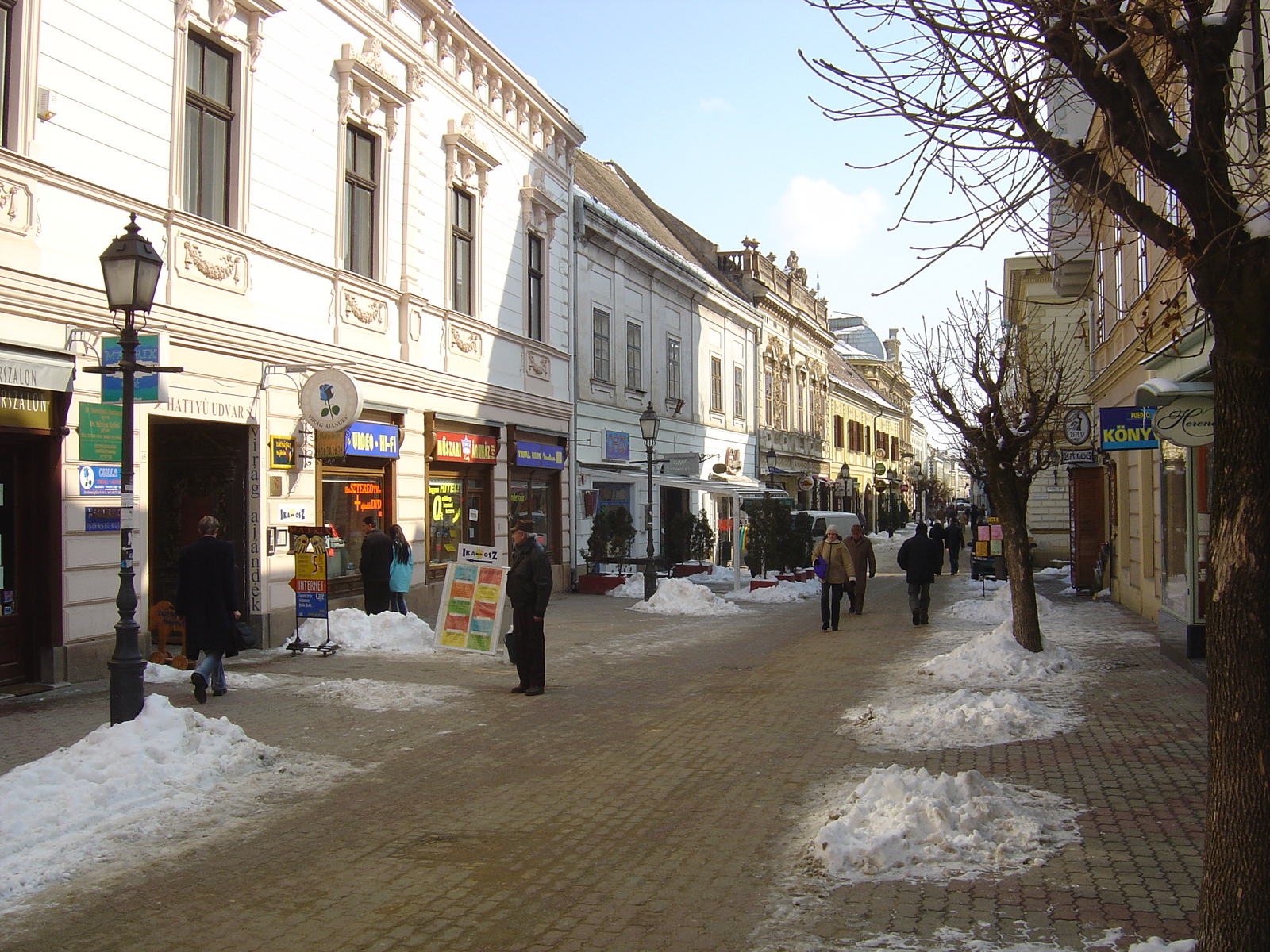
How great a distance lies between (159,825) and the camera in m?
6.18

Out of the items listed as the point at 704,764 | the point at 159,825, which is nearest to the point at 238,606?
the point at 159,825

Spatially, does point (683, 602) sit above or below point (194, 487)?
below

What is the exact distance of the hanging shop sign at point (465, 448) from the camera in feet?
60.5

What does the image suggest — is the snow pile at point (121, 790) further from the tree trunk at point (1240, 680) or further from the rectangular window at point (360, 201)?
the rectangular window at point (360, 201)

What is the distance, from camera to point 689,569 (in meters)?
26.5

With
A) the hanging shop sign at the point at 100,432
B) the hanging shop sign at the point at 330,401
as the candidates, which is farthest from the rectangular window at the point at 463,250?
the hanging shop sign at the point at 100,432

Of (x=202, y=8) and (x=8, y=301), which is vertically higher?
(x=202, y=8)

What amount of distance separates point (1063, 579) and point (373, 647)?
876 inches

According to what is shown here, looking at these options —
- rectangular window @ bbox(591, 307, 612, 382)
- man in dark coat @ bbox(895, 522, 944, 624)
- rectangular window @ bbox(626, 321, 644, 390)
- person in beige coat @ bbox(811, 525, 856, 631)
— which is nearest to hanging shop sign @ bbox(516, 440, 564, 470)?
rectangular window @ bbox(591, 307, 612, 382)

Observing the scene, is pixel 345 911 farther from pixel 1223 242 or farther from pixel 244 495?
pixel 244 495

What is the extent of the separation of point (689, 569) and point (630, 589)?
3458 mm

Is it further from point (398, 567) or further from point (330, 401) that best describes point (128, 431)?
point (398, 567)

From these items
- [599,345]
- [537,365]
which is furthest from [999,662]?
[599,345]

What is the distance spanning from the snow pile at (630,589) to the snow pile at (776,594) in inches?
75.1
